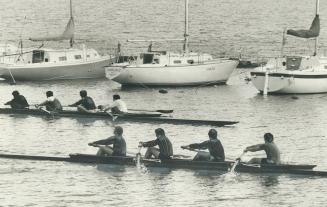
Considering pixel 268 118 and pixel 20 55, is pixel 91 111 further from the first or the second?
pixel 20 55

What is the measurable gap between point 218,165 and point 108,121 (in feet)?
51.9

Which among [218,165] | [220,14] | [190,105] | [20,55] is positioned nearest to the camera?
[218,165]

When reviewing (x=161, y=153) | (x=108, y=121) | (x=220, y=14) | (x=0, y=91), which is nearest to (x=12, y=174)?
(x=161, y=153)

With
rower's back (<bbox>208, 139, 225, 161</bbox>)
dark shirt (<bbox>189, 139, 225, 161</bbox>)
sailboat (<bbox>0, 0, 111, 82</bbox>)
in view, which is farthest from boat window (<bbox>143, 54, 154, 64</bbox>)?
rower's back (<bbox>208, 139, 225, 161</bbox>)

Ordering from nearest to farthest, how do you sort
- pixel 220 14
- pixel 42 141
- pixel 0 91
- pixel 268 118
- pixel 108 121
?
pixel 42 141 → pixel 108 121 → pixel 268 118 → pixel 0 91 → pixel 220 14

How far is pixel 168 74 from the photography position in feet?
233

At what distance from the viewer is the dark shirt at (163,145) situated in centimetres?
4028

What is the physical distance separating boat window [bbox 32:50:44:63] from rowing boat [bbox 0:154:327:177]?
33062mm

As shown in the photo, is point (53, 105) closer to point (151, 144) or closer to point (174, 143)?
point (174, 143)

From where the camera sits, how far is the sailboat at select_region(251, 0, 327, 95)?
67.2m

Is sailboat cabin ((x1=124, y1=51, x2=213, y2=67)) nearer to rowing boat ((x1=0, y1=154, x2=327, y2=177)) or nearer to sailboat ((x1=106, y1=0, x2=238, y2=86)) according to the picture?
sailboat ((x1=106, y1=0, x2=238, y2=86))

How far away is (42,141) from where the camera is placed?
1927 inches

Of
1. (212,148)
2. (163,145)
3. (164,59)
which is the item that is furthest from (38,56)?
(212,148)

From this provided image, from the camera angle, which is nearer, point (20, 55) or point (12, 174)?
point (12, 174)
